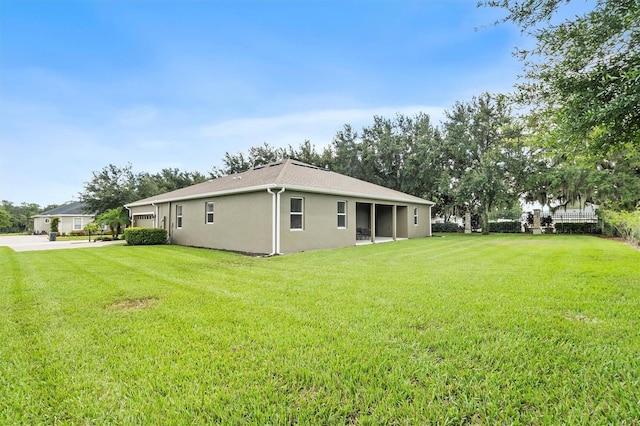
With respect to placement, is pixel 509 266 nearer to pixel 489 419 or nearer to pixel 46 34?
pixel 489 419

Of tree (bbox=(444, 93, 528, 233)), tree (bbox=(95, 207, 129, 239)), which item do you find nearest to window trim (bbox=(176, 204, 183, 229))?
tree (bbox=(95, 207, 129, 239))

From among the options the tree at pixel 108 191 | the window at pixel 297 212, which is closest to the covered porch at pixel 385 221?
the window at pixel 297 212

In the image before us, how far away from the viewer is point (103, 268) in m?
7.73

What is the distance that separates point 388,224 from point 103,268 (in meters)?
14.7

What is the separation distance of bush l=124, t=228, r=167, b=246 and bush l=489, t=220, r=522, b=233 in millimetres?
24627

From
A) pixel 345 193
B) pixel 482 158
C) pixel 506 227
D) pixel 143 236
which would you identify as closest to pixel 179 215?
pixel 143 236

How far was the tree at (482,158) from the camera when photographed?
21234 millimetres

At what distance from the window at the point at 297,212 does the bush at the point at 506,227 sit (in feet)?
68.7

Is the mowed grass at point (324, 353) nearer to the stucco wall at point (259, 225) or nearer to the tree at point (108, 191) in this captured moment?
the stucco wall at point (259, 225)

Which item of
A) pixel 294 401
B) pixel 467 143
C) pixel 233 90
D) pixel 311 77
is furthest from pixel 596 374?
pixel 467 143

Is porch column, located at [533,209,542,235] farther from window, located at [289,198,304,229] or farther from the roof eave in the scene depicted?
window, located at [289,198,304,229]

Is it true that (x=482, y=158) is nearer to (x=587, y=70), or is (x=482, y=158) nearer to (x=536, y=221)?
(x=536, y=221)

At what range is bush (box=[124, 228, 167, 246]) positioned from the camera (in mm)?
14805

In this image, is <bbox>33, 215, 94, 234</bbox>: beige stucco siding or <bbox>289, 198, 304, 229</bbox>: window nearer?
<bbox>289, 198, 304, 229</bbox>: window
